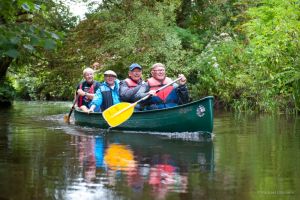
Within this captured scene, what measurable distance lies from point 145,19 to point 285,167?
1409 cm

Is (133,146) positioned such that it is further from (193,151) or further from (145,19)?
(145,19)

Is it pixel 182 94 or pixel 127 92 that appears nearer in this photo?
pixel 182 94

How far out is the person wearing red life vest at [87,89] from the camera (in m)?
14.0

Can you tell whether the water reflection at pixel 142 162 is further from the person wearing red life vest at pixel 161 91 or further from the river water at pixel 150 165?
the person wearing red life vest at pixel 161 91

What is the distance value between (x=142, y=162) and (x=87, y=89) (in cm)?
732

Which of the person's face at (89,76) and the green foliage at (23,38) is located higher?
the person's face at (89,76)

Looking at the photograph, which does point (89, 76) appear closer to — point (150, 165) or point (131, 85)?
point (131, 85)

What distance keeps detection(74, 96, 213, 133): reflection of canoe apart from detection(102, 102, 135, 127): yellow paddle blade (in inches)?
5.9

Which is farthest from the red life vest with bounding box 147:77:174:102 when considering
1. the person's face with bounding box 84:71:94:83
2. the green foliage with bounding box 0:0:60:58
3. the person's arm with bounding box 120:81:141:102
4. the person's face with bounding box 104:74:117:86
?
the green foliage with bounding box 0:0:60:58

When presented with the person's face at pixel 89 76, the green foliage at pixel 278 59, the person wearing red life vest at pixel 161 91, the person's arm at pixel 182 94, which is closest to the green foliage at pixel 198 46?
the green foliage at pixel 278 59

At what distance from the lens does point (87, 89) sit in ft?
47.2

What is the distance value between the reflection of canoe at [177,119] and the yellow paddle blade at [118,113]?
0.15 metres

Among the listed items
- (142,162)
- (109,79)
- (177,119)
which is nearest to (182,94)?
(177,119)

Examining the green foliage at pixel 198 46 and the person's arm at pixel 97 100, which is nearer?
the person's arm at pixel 97 100
